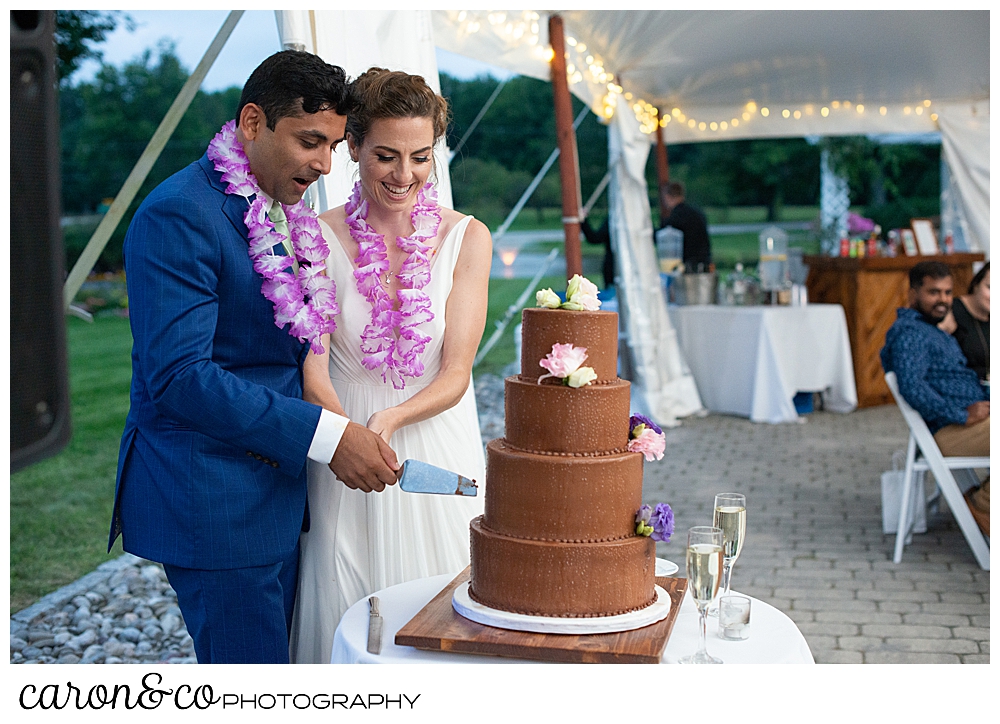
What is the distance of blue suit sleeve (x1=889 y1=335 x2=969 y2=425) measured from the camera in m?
4.40

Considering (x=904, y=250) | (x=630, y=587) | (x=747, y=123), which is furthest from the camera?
(x=747, y=123)

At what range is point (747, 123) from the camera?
32.8 ft

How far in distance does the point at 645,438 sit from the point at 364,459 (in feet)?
1.74

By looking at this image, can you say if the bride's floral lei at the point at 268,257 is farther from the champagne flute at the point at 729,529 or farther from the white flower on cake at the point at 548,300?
the champagne flute at the point at 729,529

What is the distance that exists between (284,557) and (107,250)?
16549 mm

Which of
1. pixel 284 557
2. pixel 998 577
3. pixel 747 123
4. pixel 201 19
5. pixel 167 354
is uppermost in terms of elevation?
Result: pixel 201 19

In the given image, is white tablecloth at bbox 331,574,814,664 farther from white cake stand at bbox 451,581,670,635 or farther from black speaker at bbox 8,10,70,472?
black speaker at bbox 8,10,70,472

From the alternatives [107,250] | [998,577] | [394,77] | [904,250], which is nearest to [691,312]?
[904,250]

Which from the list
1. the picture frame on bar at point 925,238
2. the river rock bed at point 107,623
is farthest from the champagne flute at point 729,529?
the picture frame on bar at point 925,238

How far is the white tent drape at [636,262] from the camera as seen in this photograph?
754 cm

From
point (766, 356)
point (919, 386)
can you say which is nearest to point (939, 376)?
point (919, 386)

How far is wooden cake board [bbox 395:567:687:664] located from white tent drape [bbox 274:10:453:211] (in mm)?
1326
